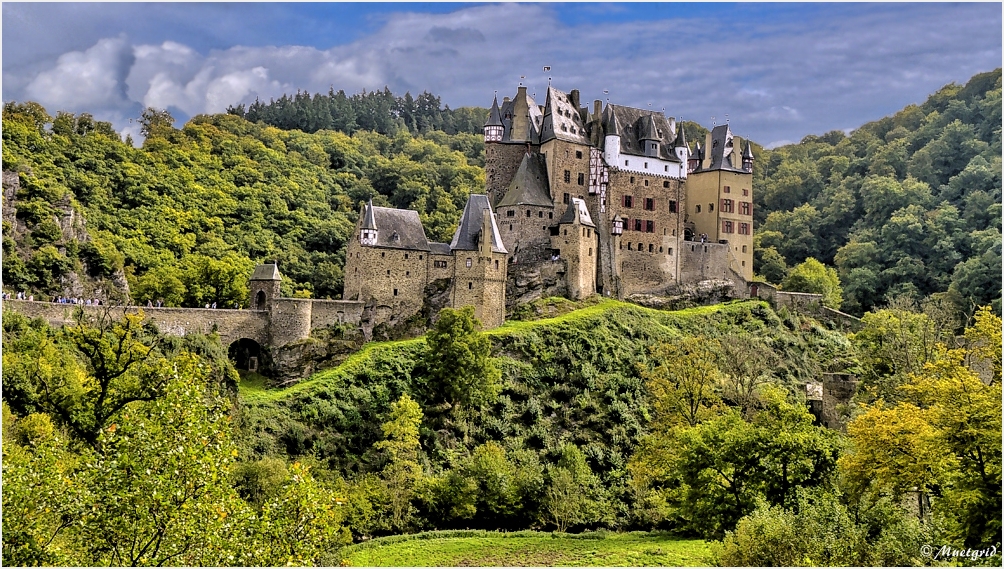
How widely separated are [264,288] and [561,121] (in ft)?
70.1

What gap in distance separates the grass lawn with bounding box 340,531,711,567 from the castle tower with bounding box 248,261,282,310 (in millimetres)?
13893

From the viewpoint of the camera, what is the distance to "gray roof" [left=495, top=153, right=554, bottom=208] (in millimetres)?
59219

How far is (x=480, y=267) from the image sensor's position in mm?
53594

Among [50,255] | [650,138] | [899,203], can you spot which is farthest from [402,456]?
[899,203]

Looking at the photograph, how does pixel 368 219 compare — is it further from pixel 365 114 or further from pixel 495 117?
pixel 365 114

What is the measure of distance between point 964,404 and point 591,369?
1121 inches

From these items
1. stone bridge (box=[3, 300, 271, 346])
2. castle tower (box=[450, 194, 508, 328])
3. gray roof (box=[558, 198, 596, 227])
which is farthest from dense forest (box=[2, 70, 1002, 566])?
gray roof (box=[558, 198, 596, 227])

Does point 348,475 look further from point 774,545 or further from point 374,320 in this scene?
point 774,545

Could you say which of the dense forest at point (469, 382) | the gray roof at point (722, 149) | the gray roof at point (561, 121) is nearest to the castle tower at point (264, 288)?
the dense forest at point (469, 382)

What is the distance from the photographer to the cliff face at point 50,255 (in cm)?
5334

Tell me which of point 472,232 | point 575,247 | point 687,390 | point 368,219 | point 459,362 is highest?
point 368,219

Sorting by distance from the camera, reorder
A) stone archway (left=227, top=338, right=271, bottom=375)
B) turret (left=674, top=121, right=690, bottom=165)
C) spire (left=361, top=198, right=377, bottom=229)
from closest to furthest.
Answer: stone archway (left=227, top=338, right=271, bottom=375) < spire (left=361, top=198, right=377, bottom=229) < turret (left=674, top=121, right=690, bottom=165)

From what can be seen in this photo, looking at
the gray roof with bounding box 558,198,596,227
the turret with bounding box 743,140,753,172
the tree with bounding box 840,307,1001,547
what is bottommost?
the tree with bounding box 840,307,1001,547

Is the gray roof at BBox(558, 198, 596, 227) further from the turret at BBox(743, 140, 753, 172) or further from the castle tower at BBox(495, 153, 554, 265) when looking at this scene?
the turret at BBox(743, 140, 753, 172)
